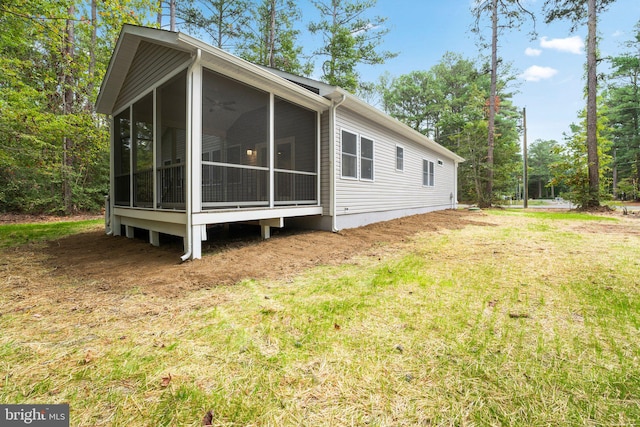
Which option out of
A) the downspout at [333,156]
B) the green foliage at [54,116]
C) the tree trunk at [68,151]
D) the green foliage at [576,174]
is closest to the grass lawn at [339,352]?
the downspout at [333,156]

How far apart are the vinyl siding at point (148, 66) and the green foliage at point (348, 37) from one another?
1334 centimetres

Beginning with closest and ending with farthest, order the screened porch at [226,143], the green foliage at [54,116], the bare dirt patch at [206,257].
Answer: the bare dirt patch at [206,257]
the screened porch at [226,143]
the green foliage at [54,116]

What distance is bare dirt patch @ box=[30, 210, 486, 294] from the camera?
11.4 feet

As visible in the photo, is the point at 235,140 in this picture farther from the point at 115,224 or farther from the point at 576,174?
the point at 576,174

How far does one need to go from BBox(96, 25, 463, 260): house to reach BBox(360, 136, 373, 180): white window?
32 mm

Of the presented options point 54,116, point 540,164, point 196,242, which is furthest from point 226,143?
point 540,164

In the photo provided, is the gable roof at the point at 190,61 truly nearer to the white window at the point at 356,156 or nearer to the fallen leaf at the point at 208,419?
the white window at the point at 356,156

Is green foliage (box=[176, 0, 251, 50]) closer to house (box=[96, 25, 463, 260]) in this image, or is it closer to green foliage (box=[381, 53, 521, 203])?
house (box=[96, 25, 463, 260])

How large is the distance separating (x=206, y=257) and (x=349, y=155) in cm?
454

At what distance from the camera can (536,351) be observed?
1.78 metres

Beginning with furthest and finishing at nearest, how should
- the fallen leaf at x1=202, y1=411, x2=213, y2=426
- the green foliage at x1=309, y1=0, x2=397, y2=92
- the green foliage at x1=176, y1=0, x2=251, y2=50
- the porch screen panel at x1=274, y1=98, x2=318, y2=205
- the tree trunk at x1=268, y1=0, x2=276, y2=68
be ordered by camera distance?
the green foliage at x1=309, y1=0, x2=397, y2=92
the green foliage at x1=176, y1=0, x2=251, y2=50
the tree trunk at x1=268, y1=0, x2=276, y2=68
the porch screen panel at x1=274, y1=98, x2=318, y2=205
the fallen leaf at x1=202, y1=411, x2=213, y2=426

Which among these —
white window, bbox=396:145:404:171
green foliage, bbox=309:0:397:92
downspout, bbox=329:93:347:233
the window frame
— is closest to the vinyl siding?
downspout, bbox=329:93:347:233

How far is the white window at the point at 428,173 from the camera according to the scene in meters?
12.4

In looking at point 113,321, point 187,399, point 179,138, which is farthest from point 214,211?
point 179,138
